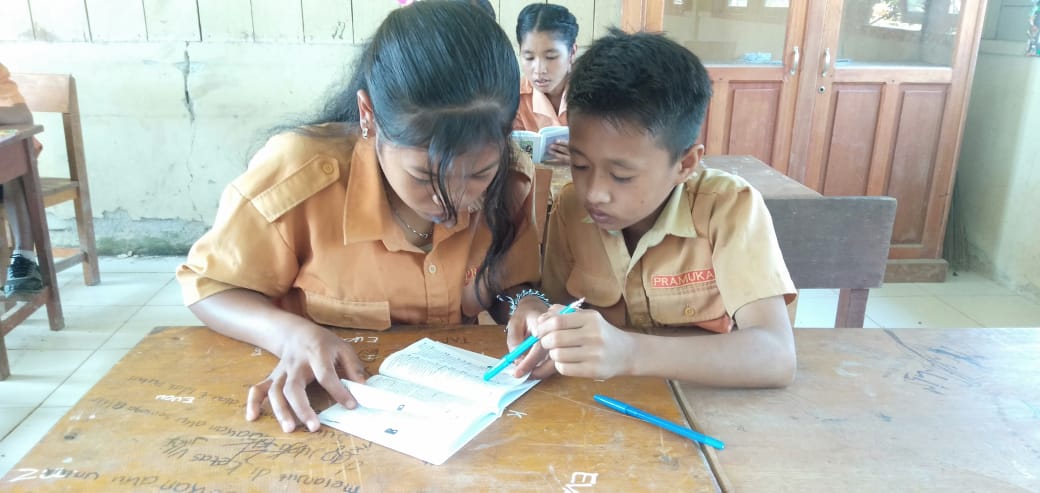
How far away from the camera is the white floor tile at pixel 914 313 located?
3.17 m

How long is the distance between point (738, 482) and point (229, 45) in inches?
143

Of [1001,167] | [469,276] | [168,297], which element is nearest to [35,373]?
[168,297]

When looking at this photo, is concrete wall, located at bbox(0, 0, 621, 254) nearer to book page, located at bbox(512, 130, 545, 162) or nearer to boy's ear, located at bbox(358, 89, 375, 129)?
book page, located at bbox(512, 130, 545, 162)

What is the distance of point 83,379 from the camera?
246 cm

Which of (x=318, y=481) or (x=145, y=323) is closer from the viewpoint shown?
(x=318, y=481)

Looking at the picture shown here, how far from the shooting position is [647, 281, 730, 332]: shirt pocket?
4.14ft

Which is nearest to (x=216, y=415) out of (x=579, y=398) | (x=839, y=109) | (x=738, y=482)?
(x=579, y=398)

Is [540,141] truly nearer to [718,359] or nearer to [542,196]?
[542,196]

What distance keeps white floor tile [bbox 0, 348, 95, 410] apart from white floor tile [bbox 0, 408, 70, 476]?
0.33 feet

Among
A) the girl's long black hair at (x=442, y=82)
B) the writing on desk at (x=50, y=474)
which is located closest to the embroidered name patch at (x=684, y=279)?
the girl's long black hair at (x=442, y=82)

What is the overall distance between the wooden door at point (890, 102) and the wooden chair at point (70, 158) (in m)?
3.58

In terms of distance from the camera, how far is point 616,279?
1.33 m

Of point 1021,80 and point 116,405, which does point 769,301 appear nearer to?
point 116,405

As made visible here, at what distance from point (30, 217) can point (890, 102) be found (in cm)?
410
